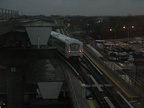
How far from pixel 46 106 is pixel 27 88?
4942 mm

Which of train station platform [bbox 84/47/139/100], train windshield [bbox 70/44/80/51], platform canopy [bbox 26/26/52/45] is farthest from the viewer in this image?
train windshield [bbox 70/44/80/51]

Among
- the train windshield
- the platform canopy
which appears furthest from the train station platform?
the platform canopy

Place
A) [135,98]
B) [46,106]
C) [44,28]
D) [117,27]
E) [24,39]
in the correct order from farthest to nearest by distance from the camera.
Result: [117,27]
[24,39]
[44,28]
[46,106]
[135,98]

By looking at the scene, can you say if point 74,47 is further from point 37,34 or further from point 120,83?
point 120,83

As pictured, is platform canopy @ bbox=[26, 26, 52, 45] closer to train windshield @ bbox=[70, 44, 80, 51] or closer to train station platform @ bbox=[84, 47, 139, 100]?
train windshield @ bbox=[70, 44, 80, 51]

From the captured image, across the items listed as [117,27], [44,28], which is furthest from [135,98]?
[117,27]

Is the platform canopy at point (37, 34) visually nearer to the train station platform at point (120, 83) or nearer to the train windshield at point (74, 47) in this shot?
the train windshield at point (74, 47)

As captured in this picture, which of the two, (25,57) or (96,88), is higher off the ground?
(25,57)

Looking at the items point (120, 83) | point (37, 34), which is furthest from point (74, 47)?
point (120, 83)

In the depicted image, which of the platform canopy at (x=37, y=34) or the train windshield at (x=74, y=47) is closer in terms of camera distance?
the platform canopy at (x=37, y=34)

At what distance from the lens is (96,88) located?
991 centimetres

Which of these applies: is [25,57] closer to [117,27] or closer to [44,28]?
[44,28]

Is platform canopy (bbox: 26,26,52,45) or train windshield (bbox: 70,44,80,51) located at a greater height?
platform canopy (bbox: 26,26,52,45)

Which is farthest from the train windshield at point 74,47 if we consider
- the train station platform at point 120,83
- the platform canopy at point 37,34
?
the platform canopy at point 37,34
